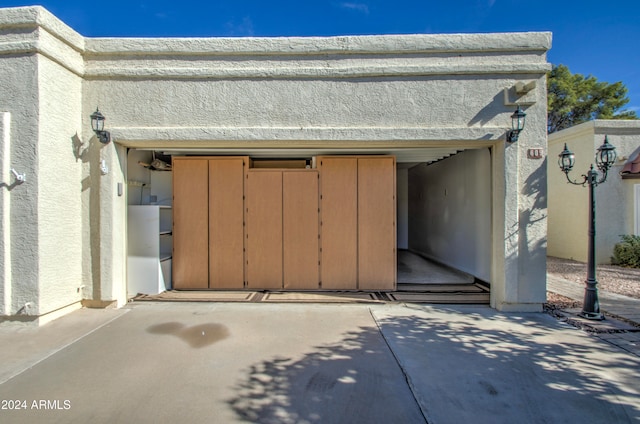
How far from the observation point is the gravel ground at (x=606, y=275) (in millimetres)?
6770

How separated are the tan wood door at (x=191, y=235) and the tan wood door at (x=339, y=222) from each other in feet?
7.73

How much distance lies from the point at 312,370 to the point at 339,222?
11.1 feet

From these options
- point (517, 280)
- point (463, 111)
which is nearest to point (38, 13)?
point (463, 111)

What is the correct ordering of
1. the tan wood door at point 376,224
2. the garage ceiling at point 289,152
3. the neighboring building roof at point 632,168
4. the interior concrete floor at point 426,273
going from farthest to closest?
the neighboring building roof at point 632,168
the interior concrete floor at point 426,273
the tan wood door at point 376,224
the garage ceiling at point 289,152

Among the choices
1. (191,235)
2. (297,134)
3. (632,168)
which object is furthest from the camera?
(632,168)

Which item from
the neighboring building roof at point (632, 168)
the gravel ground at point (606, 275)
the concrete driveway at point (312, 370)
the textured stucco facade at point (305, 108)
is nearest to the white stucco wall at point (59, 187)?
the textured stucco facade at point (305, 108)

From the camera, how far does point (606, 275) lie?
803 centimetres

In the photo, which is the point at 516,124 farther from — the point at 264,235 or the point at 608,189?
the point at 608,189

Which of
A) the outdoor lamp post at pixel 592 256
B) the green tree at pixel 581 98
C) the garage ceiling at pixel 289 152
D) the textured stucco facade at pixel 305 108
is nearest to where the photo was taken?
the outdoor lamp post at pixel 592 256

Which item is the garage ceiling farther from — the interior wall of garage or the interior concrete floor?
the interior concrete floor

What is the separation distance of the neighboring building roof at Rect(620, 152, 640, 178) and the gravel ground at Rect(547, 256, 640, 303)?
8.64 ft

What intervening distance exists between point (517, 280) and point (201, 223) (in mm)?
5821

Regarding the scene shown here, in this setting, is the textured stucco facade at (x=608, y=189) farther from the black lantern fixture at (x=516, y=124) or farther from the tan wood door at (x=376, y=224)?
the tan wood door at (x=376, y=224)

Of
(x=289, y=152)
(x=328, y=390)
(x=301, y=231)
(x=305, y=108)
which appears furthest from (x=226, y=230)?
(x=328, y=390)
